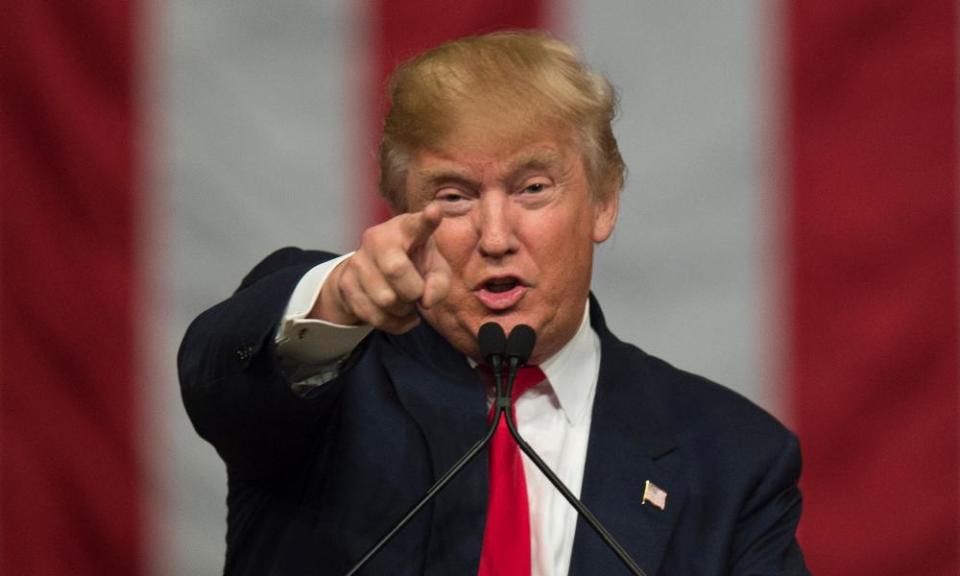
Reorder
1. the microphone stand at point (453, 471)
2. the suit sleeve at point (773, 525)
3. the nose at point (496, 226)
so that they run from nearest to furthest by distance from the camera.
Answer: the microphone stand at point (453, 471) < the nose at point (496, 226) < the suit sleeve at point (773, 525)

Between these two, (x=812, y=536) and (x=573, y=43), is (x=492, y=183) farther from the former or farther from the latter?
(x=812, y=536)

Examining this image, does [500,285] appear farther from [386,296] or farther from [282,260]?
[386,296]

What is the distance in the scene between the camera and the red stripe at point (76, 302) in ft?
7.41

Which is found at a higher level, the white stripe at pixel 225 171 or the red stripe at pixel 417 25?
the red stripe at pixel 417 25

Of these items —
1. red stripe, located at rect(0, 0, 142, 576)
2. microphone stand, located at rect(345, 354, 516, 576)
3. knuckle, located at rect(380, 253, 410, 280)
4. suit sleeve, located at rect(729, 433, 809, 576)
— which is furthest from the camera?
red stripe, located at rect(0, 0, 142, 576)

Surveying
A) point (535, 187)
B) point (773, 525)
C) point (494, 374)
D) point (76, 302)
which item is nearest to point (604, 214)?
point (535, 187)

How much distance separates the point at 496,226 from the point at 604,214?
247 mm

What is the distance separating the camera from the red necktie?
1594 millimetres

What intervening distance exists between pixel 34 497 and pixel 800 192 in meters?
1.23

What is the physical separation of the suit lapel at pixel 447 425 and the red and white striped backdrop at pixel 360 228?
627 millimetres

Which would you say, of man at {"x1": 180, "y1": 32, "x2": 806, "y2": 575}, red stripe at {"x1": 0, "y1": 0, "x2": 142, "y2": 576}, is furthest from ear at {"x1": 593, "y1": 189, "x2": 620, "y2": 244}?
red stripe at {"x1": 0, "y1": 0, "x2": 142, "y2": 576}

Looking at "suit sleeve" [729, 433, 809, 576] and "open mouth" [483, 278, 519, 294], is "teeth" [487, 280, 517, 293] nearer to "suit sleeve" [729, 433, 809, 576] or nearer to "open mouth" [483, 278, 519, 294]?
"open mouth" [483, 278, 519, 294]

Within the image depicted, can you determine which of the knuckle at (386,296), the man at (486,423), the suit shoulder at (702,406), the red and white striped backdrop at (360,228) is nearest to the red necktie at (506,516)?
the man at (486,423)

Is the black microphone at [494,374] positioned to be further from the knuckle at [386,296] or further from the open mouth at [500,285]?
the open mouth at [500,285]
